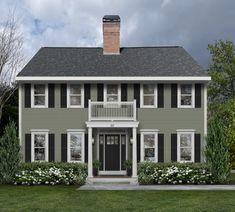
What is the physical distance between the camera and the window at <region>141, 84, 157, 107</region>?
26.6 meters

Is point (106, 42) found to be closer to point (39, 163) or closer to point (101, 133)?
point (101, 133)

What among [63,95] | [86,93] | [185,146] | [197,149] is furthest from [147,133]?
[63,95]

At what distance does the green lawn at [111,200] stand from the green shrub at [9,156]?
2663 mm

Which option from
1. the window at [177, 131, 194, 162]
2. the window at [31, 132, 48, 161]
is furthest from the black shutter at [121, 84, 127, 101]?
the window at [31, 132, 48, 161]

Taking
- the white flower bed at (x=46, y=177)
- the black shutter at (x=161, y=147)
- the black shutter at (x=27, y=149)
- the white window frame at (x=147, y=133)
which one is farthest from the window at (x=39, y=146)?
the black shutter at (x=161, y=147)

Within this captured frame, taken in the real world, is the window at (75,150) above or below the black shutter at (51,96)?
below

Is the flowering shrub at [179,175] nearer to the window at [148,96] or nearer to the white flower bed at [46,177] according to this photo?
the white flower bed at [46,177]

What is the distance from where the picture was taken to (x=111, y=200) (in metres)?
16.3

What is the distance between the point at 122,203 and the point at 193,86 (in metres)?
12.5

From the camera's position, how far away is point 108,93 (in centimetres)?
2678

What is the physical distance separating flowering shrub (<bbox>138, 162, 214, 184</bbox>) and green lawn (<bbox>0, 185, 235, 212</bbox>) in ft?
12.1

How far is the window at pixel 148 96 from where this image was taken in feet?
87.4

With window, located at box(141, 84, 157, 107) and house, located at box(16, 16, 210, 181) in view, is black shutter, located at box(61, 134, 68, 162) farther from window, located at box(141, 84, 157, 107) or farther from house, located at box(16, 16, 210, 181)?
window, located at box(141, 84, 157, 107)

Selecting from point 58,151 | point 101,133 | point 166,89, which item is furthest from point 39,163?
point 166,89
